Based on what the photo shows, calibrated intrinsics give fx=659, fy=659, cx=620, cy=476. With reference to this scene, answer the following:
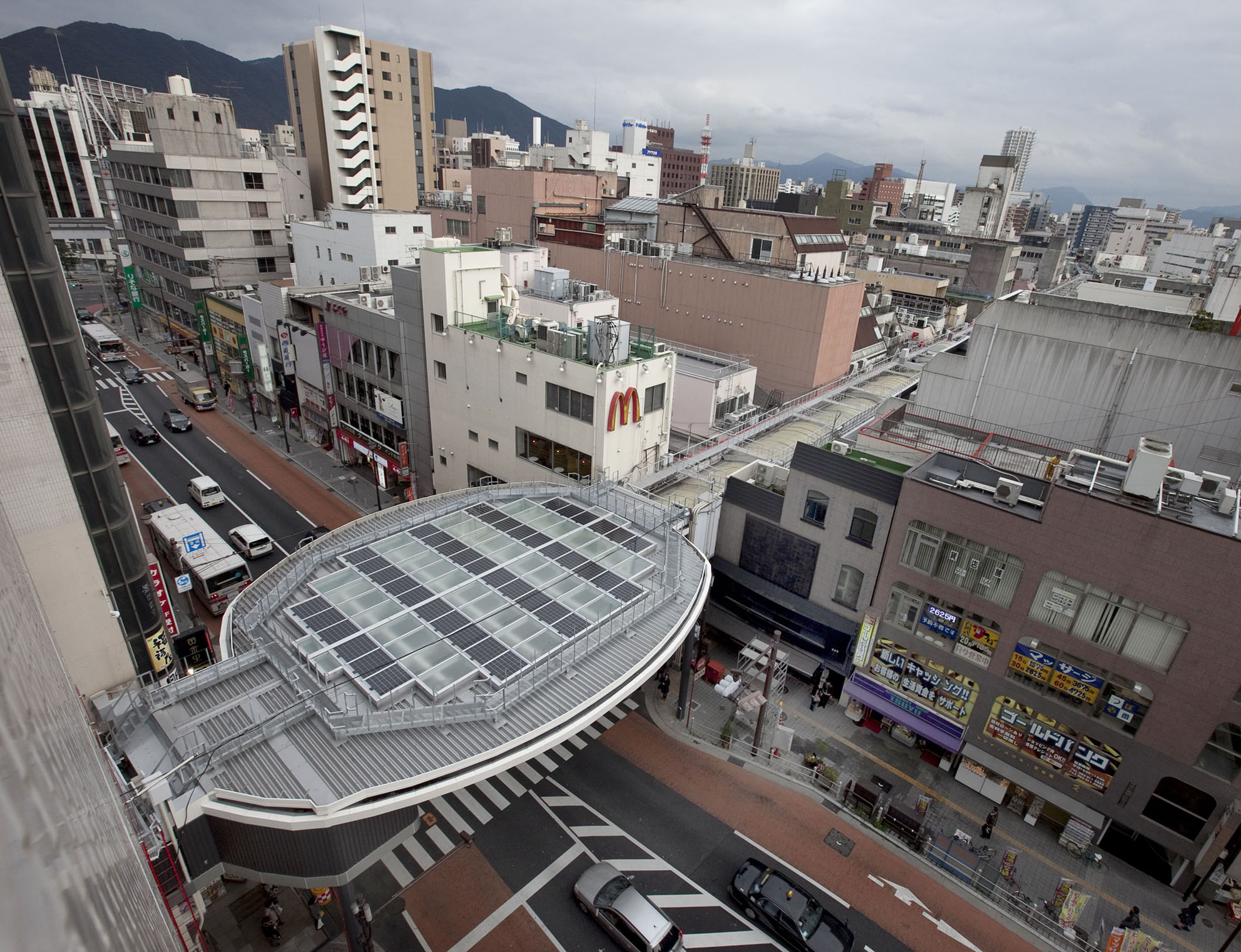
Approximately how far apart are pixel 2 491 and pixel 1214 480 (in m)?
35.7

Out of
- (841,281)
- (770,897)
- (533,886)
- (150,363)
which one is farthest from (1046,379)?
(150,363)

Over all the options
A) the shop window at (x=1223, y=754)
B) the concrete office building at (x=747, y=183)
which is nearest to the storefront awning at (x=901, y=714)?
the shop window at (x=1223, y=754)

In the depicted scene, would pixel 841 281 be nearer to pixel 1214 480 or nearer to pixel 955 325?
pixel 1214 480

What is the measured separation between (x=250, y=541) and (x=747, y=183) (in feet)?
547

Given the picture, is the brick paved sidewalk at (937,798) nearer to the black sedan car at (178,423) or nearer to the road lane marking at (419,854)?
the road lane marking at (419,854)

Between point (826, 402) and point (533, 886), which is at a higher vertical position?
point (826, 402)

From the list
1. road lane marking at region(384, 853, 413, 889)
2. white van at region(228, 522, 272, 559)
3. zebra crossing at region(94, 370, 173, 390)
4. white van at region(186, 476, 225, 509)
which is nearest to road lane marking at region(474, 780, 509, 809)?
road lane marking at region(384, 853, 413, 889)

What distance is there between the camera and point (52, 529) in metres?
17.8

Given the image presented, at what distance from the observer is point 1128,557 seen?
20938 millimetres

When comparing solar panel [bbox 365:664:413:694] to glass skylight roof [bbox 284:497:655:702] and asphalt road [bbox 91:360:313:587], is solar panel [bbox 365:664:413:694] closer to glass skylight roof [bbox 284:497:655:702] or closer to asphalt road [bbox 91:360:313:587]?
glass skylight roof [bbox 284:497:655:702]

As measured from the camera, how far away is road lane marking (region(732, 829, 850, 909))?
21.3 meters

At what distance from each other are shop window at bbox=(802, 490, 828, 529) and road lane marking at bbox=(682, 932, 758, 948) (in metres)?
15.2

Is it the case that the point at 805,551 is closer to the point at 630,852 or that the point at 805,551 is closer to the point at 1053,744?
the point at 1053,744

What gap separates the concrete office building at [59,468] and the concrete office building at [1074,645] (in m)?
26.2
